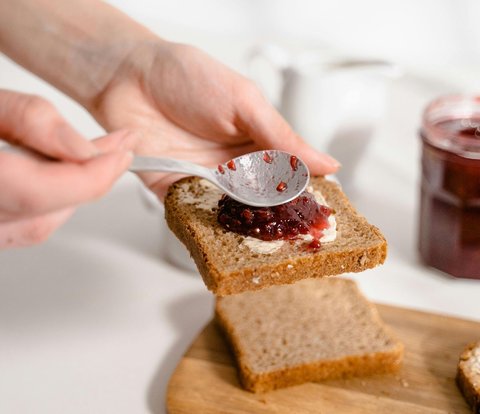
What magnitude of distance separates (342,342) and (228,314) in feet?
0.93

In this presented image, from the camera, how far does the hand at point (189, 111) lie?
2.00 meters

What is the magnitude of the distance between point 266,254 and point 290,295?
44cm

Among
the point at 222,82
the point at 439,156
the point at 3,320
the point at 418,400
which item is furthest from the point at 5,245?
the point at 439,156

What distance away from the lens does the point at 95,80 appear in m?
2.23

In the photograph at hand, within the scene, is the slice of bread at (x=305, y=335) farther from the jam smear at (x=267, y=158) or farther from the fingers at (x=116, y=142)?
the fingers at (x=116, y=142)

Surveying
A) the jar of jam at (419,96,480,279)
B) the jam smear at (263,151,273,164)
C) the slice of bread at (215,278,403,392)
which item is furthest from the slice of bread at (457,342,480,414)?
the jam smear at (263,151,273,164)

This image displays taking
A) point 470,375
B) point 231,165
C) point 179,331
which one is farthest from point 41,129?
point 470,375

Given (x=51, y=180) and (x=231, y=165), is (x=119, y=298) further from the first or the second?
(x=51, y=180)

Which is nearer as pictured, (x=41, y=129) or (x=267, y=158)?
(x=41, y=129)

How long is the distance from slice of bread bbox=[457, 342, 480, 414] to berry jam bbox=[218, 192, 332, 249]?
444 millimetres

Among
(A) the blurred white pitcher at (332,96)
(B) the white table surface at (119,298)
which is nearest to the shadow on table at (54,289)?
(B) the white table surface at (119,298)

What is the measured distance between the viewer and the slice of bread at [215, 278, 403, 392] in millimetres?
1826

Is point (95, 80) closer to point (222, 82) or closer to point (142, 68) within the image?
point (142, 68)

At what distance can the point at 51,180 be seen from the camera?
1385 millimetres
